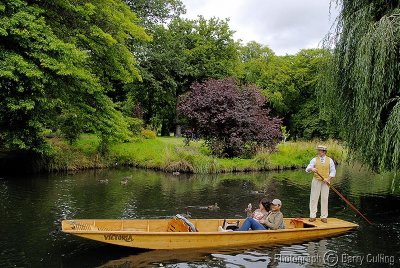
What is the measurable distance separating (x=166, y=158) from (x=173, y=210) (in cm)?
1010

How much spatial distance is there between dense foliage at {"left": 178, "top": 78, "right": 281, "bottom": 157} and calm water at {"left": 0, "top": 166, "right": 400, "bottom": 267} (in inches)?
110

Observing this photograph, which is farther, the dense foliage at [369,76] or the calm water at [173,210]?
the dense foliage at [369,76]

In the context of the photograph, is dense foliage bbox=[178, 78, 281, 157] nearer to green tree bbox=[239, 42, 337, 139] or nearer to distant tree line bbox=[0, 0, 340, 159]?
distant tree line bbox=[0, 0, 340, 159]

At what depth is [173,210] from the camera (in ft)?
44.0

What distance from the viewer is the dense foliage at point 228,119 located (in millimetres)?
24484

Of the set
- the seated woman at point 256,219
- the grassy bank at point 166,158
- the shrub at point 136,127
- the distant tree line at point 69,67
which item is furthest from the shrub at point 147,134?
the seated woman at point 256,219

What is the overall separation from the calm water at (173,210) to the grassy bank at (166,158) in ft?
4.08

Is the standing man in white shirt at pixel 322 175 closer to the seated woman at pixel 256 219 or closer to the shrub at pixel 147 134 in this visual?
the seated woman at pixel 256 219

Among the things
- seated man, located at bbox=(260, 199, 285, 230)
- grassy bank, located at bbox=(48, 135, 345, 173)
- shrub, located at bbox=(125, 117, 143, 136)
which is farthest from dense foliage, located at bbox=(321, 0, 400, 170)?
shrub, located at bbox=(125, 117, 143, 136)

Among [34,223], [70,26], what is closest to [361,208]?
[34,223]

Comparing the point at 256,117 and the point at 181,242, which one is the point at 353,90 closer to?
the point at 181,242

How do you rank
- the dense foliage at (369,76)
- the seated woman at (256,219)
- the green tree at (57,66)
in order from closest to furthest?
1. the seated woman at (256,219)
2. the dense foliage at (369,76)
3. the green tree at (57,66)

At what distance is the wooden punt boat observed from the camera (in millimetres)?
8688

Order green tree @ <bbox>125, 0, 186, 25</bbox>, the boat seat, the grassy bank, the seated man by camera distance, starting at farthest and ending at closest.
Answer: green tree @ <bbox>125, 0, 186, 25</bbox> → the grassy bank → the seated man → the boat seat
